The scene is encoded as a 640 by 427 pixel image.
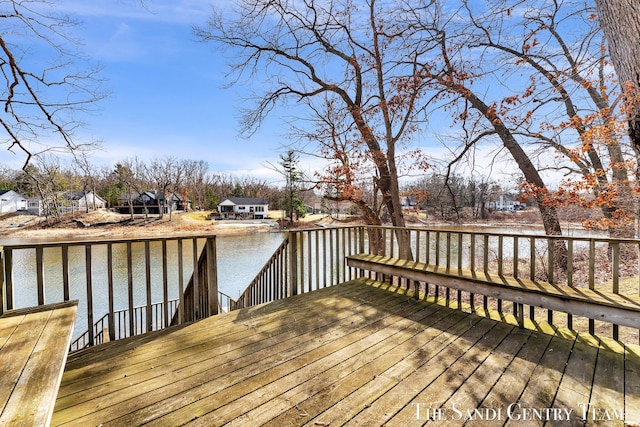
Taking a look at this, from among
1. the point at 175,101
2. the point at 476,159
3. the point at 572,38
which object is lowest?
the point at 476,159

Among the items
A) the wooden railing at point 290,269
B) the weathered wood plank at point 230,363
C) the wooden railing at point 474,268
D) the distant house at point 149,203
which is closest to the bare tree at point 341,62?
the wooden railing at point 474,268

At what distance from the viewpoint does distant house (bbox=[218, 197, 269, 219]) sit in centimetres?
4284

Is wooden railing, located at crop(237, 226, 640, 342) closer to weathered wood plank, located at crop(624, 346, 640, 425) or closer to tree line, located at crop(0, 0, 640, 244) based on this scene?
weathered wood plank, located at crop(624, 346, 640, 425)

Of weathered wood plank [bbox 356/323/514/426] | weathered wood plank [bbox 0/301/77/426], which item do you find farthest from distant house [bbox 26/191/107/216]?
weathered wood plank [bbox 356/323/514/426]

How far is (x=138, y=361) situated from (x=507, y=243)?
51.3 feet

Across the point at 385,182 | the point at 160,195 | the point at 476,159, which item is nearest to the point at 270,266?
the point at 385,182

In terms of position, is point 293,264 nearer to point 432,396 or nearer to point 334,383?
point 334,383

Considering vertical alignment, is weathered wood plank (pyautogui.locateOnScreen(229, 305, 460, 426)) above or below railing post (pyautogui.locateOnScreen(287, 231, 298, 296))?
below

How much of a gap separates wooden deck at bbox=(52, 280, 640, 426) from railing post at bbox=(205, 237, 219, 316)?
0.15m

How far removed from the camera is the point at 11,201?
4103 cm

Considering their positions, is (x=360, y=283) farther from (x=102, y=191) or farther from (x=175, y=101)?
(x=102, y=191)

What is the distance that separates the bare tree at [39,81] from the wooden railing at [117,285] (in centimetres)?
214

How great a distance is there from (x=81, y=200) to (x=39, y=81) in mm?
48052

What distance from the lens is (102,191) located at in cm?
4578
